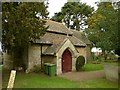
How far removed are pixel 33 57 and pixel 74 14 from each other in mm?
38285

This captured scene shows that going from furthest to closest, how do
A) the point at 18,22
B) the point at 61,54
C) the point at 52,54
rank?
the point at 61,54, the point at 52,54, the point at 18,22

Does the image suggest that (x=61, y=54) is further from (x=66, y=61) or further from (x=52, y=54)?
(x=66, y=61)

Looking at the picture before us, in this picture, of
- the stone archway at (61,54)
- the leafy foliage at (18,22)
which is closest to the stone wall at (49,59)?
the stone archway at (61,54)

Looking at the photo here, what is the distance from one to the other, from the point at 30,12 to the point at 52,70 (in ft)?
23.6

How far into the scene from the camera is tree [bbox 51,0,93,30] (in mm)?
56844

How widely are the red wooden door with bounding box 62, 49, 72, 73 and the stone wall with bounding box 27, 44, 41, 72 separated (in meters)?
2.82

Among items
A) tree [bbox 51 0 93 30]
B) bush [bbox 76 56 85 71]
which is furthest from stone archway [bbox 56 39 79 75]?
tree [bbox 51 0 93 30]

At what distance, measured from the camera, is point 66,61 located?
923 inches

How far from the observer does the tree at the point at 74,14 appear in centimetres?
5684

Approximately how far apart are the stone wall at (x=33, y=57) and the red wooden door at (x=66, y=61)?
282 centimetres

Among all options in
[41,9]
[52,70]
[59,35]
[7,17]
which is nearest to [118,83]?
[52,70]

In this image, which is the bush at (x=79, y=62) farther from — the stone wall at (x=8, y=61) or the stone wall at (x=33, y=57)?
the stone wall at (x=8, y=61)

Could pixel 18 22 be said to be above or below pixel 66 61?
above

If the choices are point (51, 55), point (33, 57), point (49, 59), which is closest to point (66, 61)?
point (49, 59)
